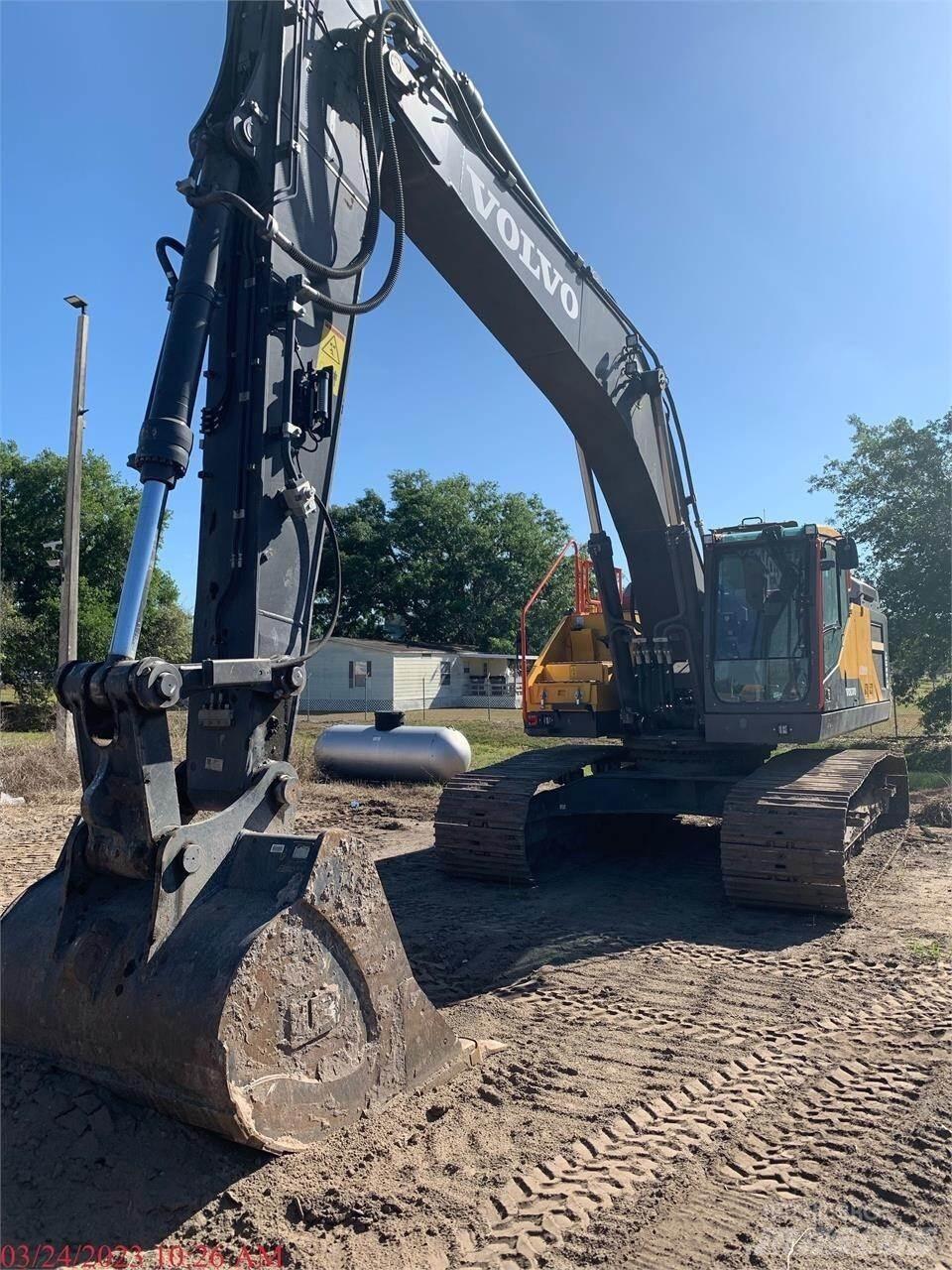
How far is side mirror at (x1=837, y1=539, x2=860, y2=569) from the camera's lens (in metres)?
7.46

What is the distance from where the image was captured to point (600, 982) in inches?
202

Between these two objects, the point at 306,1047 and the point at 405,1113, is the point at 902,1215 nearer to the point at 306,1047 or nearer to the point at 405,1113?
the point at 405,1113

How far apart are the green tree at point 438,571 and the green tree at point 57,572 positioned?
957 cm

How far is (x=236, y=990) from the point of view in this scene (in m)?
2.87

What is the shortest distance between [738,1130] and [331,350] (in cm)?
374

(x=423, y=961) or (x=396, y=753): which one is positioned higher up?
(x=396, y=753)

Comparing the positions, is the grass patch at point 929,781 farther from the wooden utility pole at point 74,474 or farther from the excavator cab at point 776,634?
the wooden utility pole at point 74,474

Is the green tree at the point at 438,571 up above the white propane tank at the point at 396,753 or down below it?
above

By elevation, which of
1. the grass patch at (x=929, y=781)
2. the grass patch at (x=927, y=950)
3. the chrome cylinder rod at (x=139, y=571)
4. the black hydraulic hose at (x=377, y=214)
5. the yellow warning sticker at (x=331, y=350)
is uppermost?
the black hydraulic hose at (x=377, y=214)

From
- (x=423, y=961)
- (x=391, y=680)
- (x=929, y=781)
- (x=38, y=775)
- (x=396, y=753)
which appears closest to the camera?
(x=423, y=961)

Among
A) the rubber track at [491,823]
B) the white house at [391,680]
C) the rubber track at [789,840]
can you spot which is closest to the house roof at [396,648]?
the white house at [391,680]

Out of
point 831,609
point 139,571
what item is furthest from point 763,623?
point 139,571

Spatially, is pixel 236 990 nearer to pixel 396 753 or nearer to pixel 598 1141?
pixel 598 1141

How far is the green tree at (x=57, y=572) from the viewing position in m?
26.8
